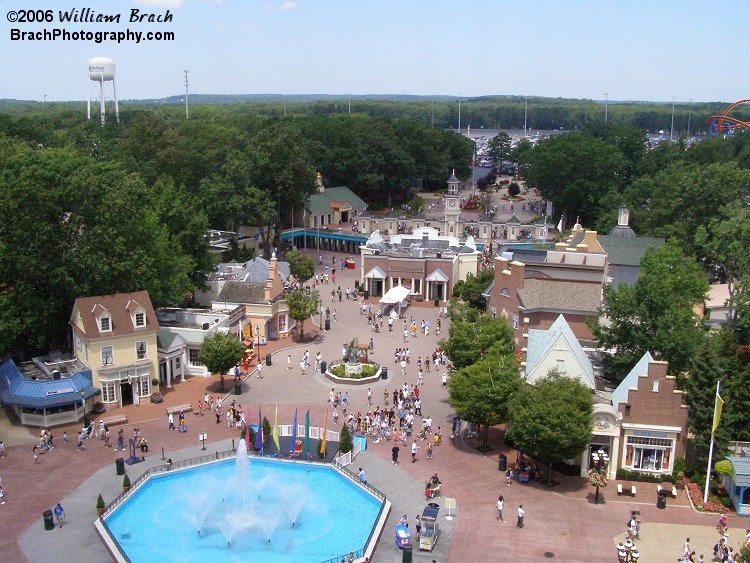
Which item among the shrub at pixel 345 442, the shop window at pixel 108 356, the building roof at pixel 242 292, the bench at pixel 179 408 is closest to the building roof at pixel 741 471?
the shrub at pixel 345 442

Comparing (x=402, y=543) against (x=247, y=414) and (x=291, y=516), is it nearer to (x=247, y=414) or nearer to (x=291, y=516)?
(x=291, y=516)

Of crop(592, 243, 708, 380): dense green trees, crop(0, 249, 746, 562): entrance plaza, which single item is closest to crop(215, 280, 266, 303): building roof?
crop(0, 249, 746, 562): entrance plaza

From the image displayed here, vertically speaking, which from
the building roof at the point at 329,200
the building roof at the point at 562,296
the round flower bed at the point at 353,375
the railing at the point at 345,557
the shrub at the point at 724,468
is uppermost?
the building roof at the point at 329,200

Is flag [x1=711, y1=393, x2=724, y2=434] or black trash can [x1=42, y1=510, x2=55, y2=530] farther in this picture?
flag [x1=711, y1=393, x2=724, y2=434]

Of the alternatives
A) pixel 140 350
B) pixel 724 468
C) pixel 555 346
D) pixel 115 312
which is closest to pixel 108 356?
pixel 140 350

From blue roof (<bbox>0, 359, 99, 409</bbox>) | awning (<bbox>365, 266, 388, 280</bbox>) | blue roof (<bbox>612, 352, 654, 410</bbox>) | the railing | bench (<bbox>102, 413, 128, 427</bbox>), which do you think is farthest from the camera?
awning (<bbox>365, 266, 388, 280</bbox>)

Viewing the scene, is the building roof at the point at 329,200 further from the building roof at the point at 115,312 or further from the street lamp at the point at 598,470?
the street lamp at the point at 598,470

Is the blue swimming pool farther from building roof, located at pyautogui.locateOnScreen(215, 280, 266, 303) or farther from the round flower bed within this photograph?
building roof, located at pyautogui.locateOnScreen(215, 280, 266, 303)
